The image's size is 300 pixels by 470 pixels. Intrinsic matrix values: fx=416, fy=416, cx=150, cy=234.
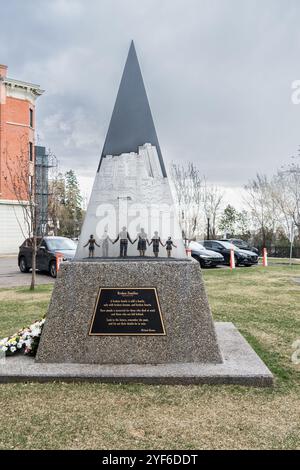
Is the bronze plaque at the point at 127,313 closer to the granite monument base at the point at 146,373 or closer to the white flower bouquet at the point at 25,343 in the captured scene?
the granite monument base at the point at 146,373

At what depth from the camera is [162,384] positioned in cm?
420

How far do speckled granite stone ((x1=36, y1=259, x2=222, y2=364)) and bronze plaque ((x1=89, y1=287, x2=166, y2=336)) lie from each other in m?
0.06

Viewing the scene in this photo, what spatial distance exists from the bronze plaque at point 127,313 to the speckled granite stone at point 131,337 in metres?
0.06

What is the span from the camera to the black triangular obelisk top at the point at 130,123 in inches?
209

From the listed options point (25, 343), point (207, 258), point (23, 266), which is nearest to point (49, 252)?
point (23, 266)

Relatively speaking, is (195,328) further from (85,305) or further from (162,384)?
(85,305)

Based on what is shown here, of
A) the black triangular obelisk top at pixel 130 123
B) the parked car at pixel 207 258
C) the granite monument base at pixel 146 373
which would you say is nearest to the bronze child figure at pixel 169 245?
the black triangular obelisk top at pixel 130 123

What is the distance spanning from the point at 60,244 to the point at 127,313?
12.3 meters

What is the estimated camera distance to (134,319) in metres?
4.66

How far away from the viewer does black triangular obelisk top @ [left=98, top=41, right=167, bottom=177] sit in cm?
531

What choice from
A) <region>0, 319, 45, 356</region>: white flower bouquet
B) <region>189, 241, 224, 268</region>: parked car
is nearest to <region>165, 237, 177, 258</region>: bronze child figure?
<region>0, 319, 45, 356</region>: white flower bouquet

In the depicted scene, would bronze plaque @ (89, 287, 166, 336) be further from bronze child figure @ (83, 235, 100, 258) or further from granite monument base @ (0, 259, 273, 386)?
bronze child figure @ (83, 235, 100, 258)
